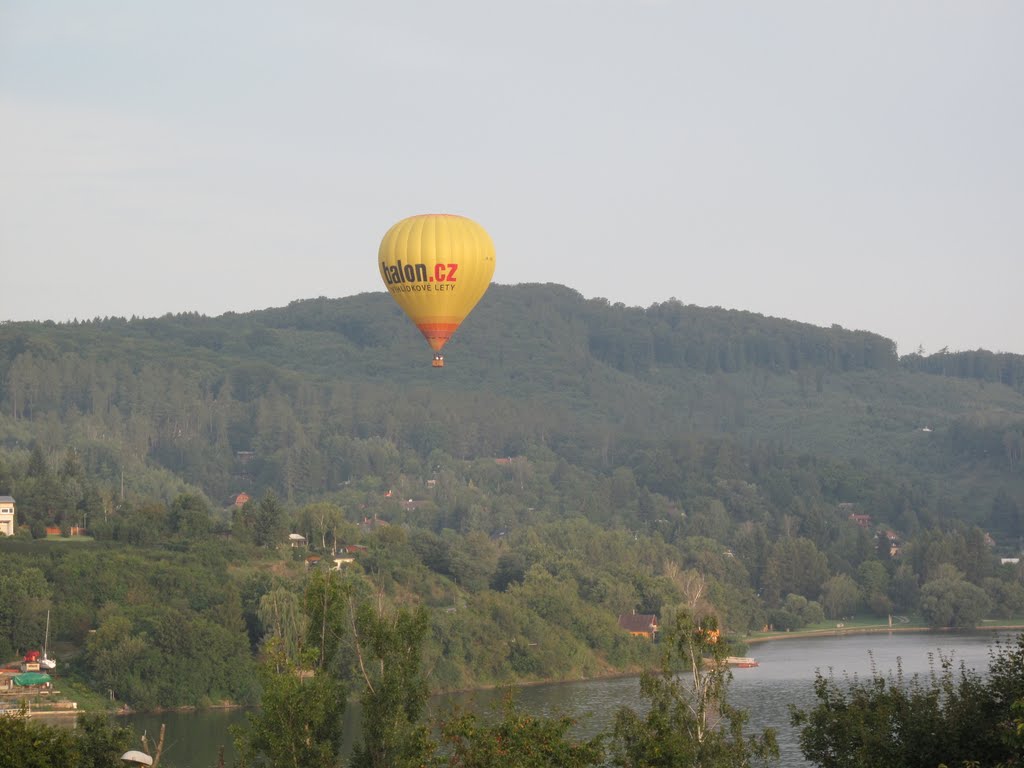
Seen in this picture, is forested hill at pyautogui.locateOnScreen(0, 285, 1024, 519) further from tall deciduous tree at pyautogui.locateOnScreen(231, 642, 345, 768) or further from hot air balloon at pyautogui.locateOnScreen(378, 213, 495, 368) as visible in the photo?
tall deciduous tree at pyautogui.locateOnScreen(231, 642, 345, 768)

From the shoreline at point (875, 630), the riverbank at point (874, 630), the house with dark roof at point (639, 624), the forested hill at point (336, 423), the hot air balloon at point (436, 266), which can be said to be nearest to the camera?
the hot air balloon at point (436, 266)

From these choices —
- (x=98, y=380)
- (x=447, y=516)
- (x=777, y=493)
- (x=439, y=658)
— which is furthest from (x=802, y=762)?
(x=98, y=380)

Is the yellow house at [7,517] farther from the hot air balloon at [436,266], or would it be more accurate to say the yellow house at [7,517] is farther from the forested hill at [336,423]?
the forested hill at [336,423]

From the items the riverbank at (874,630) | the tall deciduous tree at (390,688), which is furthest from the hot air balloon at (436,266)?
the riverbank at (874,630)

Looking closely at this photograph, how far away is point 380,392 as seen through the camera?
578 ft

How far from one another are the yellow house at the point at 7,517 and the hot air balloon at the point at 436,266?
29905mm

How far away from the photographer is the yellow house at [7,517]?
7369cm

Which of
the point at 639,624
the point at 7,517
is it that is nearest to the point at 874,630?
the point at 639,624

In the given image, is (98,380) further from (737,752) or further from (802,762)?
(737,752)

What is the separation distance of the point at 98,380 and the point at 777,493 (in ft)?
210

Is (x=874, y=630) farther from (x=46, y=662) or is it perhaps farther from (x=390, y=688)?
(x=390, y=688)

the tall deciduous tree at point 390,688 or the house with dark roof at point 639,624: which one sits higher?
the tall deciduous tree at point 390,688

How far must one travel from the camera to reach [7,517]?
74250 millimetres

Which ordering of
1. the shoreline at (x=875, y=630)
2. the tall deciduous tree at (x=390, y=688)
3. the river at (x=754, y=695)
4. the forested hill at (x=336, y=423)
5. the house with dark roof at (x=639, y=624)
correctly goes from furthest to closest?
the forested hill at (x=336, y=423) < the shoreline at (x=875, y=630) < the house with dark roof at (x=639, y=624) < the river at (x=754, y=695) < the tall deciduous tree at (x=390, y=688)
